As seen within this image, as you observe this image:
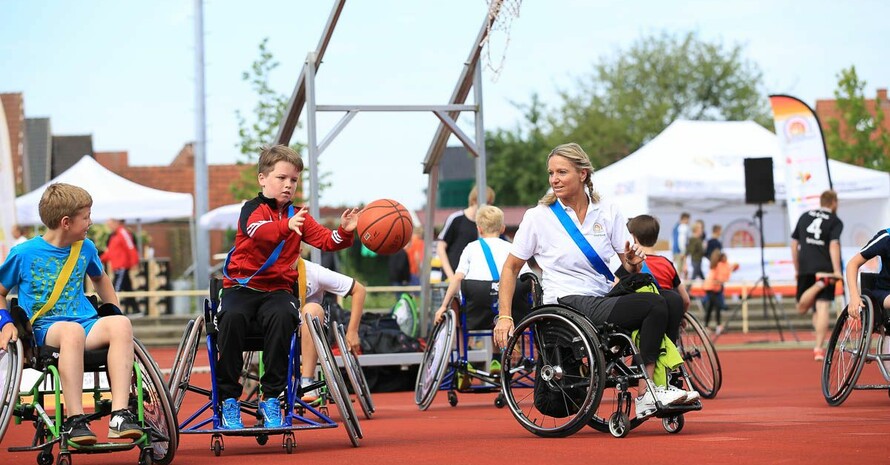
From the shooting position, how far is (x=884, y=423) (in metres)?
8.30

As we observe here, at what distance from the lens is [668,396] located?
25.0 ft

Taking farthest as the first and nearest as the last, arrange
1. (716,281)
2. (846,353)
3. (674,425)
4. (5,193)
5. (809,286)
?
(716,281) → (5,193) → (809,286) → (846,353) → (674,425)

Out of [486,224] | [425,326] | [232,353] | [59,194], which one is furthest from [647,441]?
[425,326]

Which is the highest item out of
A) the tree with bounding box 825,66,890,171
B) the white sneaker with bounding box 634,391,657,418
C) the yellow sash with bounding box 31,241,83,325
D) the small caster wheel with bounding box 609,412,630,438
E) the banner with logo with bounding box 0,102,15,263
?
the tree with bounding box 825,66,890,171

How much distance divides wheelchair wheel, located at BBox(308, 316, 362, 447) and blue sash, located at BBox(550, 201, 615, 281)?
1490mm

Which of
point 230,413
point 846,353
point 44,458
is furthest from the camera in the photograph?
point 846,353

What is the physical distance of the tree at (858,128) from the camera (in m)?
44.8

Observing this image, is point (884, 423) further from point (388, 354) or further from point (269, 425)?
point (388, 354)

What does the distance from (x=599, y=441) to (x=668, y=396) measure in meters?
0.43

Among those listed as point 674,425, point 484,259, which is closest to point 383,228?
point 674,425

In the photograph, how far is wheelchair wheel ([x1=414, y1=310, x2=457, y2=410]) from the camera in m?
10.9

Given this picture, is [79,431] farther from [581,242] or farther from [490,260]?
[490,260]

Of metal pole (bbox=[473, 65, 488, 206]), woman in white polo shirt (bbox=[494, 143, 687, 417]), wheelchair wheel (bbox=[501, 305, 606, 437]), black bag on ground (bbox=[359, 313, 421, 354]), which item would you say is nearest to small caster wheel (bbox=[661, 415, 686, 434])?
wheelchair wheel (bbox=[501, 305, 606, 437])

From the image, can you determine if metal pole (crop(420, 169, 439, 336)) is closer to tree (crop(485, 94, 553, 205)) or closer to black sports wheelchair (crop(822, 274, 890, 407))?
black sports wheelchair (crop(822, 274, 890, 407))
